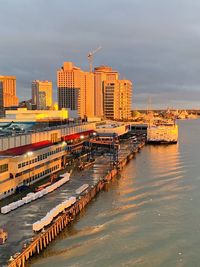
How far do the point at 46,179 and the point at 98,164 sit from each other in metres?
11.6

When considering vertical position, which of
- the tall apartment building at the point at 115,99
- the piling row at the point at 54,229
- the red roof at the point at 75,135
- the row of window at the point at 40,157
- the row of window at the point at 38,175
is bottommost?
the piling row at the point at 54,229

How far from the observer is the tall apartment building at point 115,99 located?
182000 mm

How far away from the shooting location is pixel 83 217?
93.1ft

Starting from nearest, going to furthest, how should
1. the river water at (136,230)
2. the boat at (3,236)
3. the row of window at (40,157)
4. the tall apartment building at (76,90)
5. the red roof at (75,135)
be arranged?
the boat at (3,236)
the river water at (136,230)
the row of window at (40,157)
the red roof at (75,135)
the tall apartment building at (76,90)

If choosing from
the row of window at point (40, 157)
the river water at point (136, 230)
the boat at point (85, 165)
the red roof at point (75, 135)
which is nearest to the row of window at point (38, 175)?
the row of window at point (40, 157)

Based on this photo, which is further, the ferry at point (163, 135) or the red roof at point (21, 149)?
the ferry at point (163, 135)

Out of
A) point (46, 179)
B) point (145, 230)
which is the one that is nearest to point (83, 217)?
point (145, 230)

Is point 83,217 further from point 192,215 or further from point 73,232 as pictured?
point 192,215

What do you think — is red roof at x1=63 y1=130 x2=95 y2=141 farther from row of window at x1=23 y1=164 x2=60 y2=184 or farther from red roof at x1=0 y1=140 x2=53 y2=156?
row of window at x1=23 y1=164 x2=60 y2=184

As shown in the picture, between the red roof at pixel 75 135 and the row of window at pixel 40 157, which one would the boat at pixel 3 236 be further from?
the red roof at pixel 75 135

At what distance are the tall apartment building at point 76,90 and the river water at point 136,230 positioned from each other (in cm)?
14187

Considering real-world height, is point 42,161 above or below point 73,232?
above

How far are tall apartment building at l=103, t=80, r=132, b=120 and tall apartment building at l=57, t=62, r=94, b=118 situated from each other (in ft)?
23.2

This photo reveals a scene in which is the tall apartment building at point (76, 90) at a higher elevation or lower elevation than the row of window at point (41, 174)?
higher
